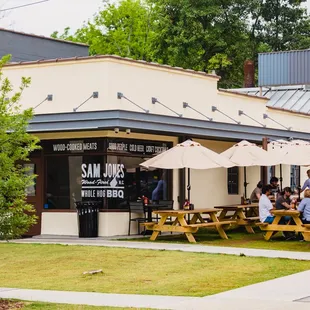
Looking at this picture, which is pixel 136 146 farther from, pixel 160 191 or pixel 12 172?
pixel 12 172

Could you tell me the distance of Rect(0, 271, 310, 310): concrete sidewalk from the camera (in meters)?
12.4

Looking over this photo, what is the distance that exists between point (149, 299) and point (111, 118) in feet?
33.0

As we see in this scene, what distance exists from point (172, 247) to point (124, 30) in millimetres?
50191

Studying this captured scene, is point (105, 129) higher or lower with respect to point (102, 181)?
higher

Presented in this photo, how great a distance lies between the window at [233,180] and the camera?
99.8 feet

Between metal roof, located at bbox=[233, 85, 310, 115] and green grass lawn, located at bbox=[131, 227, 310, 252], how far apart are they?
13.9 m

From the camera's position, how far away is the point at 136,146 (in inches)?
1008

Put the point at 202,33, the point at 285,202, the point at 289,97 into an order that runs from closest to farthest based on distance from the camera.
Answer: the point at 285,202, the point at 289,97, the point at 202,33

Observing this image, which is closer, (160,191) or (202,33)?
(160,191)

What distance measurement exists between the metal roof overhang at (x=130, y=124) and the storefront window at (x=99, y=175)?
91cm

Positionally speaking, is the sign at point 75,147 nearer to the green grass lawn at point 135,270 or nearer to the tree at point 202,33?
the green grass lawn at point 135,270

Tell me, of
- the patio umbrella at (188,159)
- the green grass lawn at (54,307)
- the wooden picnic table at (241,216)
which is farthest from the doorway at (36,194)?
the green grass lawn at (54,307)

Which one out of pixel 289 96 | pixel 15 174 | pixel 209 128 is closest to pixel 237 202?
pixel 209 128

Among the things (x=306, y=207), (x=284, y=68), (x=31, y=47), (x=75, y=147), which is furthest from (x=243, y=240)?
(x=284, y=68)
